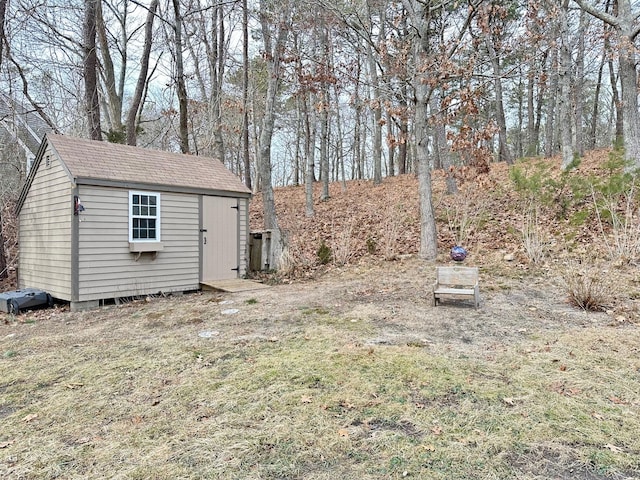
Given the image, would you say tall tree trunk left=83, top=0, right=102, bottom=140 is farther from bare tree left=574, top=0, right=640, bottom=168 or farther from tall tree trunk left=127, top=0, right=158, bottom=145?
bare tree left=574, top=0, right=640, bottom=168

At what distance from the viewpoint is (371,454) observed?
6.84 feet

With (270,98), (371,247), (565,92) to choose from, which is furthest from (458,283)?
(565,92)

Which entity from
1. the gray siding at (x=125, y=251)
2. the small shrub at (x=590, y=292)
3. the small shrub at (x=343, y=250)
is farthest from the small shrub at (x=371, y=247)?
the small shrub at (x=590, y=292)

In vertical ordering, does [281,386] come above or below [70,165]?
below

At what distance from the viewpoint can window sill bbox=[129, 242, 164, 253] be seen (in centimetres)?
687

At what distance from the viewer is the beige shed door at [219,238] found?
8078 mm

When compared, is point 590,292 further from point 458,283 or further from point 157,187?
point 157,187

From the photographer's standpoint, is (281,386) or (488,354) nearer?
(281,386)

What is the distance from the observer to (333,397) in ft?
8.91

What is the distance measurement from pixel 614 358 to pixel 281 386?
2831 millimetres

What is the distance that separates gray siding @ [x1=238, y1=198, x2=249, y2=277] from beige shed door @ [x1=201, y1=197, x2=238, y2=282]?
10cm

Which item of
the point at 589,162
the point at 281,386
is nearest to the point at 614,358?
the point at 281,386

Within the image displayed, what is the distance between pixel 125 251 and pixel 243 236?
8.37 feet

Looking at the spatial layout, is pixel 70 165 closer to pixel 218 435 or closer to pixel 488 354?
pixel 218 435
